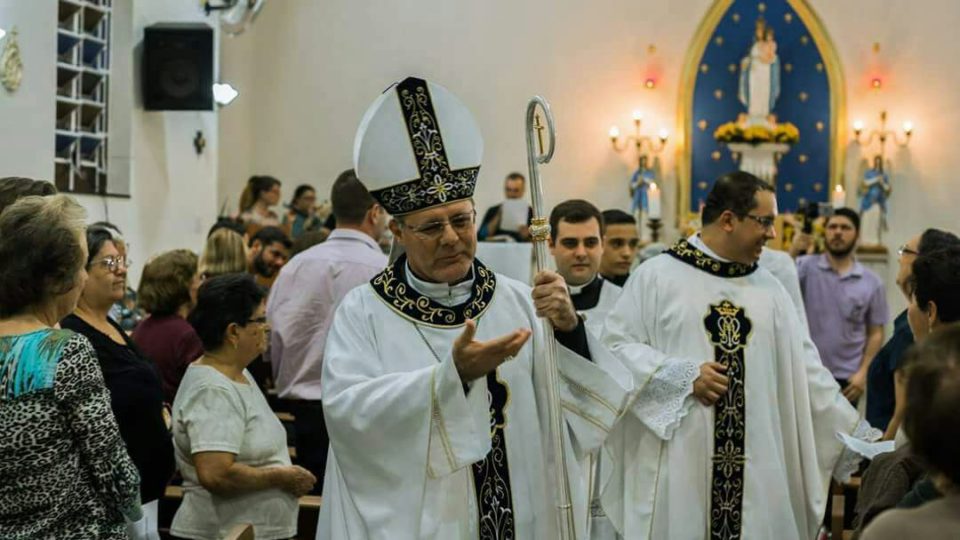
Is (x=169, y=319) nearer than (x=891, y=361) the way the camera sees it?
No

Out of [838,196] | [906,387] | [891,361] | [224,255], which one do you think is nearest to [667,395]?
[891,361]

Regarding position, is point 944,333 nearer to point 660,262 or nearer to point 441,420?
point 441,420

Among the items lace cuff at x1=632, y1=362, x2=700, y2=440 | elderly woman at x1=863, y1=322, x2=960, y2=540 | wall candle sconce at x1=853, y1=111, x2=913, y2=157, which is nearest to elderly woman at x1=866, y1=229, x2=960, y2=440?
lace cuff at x1=632, y1=362, x2=700, y2=440

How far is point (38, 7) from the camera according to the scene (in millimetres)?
8695

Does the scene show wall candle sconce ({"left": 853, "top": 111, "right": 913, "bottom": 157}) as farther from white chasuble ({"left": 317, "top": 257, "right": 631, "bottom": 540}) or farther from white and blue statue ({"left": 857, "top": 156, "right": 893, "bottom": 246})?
white chasuble ({"left": 317, "top": 257, "right": 631, "bottom": 540})

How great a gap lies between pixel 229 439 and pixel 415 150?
50.9 inches

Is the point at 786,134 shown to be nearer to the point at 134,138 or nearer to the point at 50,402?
the point at 134,138

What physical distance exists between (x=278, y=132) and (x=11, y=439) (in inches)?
509

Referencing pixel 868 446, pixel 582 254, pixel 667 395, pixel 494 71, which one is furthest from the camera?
pixel 494 71

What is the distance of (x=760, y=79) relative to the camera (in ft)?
50.4

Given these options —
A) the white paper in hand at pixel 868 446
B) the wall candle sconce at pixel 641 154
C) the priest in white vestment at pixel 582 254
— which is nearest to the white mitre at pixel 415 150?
the white paper in hand at pixel 868 446

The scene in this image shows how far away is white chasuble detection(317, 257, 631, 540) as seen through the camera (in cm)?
333

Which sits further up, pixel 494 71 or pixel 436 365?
pixel 494 71

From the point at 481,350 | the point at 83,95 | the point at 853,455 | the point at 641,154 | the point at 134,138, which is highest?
the point at 83,95
